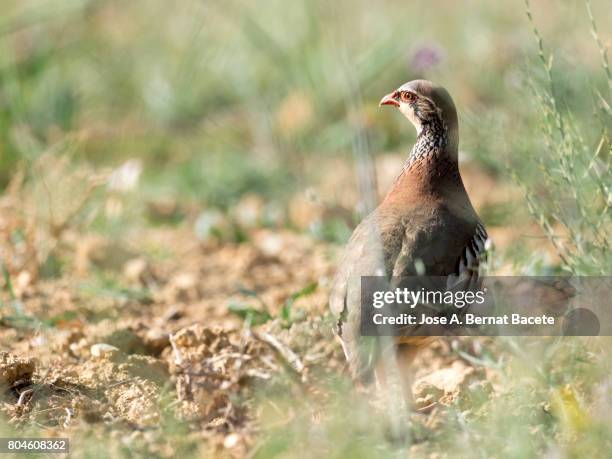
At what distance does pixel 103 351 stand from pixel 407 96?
155cm

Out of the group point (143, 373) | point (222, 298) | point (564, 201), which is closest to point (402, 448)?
point (143, 373)

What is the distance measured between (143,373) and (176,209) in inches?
103

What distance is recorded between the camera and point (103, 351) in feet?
12.5

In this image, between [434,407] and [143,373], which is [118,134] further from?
[434,407]

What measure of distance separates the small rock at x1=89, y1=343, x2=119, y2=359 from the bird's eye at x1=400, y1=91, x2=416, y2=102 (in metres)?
1.50

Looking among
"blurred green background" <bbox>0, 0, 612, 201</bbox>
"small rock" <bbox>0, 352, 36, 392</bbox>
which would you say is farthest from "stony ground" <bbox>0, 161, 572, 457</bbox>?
"blurred green background" <bbox>0, 0, 612, 201</bbox>

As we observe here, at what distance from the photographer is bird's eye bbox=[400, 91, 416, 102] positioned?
4.18 meters

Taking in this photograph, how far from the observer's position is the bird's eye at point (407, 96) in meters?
4.18

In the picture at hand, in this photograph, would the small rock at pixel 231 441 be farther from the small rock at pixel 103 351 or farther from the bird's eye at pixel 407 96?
the bird's eye at pixel 407 96

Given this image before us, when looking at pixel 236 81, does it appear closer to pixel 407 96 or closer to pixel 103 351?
pixel 407 96

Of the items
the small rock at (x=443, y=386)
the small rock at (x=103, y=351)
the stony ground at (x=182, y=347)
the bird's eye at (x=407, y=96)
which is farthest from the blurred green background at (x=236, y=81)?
the small rock at (x=443, y=386)

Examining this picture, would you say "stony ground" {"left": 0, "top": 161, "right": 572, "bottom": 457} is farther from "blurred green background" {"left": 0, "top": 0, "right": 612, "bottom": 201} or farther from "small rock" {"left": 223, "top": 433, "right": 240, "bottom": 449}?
"blurred green background" {"left": 0, "top": 0, "right": 612, "bottom": 201}

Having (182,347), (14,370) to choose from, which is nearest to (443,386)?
(182,347)

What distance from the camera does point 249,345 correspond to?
381 cm
